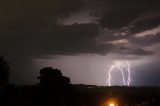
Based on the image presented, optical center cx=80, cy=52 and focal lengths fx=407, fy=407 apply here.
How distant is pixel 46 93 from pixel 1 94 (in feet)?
40.7

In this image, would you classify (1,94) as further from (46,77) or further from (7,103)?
(46,77)

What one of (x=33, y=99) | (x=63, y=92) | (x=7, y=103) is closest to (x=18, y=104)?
(x=7, y=103)

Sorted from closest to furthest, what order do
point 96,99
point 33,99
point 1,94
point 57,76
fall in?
1. point 1,94
2. point 33,99
3. point 57,76
4. point 96,99

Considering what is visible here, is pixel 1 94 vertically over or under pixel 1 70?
under

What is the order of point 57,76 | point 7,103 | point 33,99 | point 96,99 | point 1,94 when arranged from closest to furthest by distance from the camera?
point 7,103, point 1,94, point 33,99, point 57,76, point 96,99

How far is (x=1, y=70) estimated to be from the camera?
96625 millimetres

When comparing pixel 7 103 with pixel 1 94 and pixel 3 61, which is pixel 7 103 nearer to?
pixel 1 94

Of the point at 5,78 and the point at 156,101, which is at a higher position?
the point at 5,78

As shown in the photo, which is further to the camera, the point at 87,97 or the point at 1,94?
Answer: the point at 87,97

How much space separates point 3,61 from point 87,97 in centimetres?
2252

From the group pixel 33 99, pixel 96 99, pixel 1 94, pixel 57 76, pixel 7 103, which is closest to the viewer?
pixel 7 103

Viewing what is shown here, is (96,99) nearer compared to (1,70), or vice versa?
(1,70)

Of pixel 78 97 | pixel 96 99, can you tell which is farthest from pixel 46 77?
pixel 96 99

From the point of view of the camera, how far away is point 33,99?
289ft
